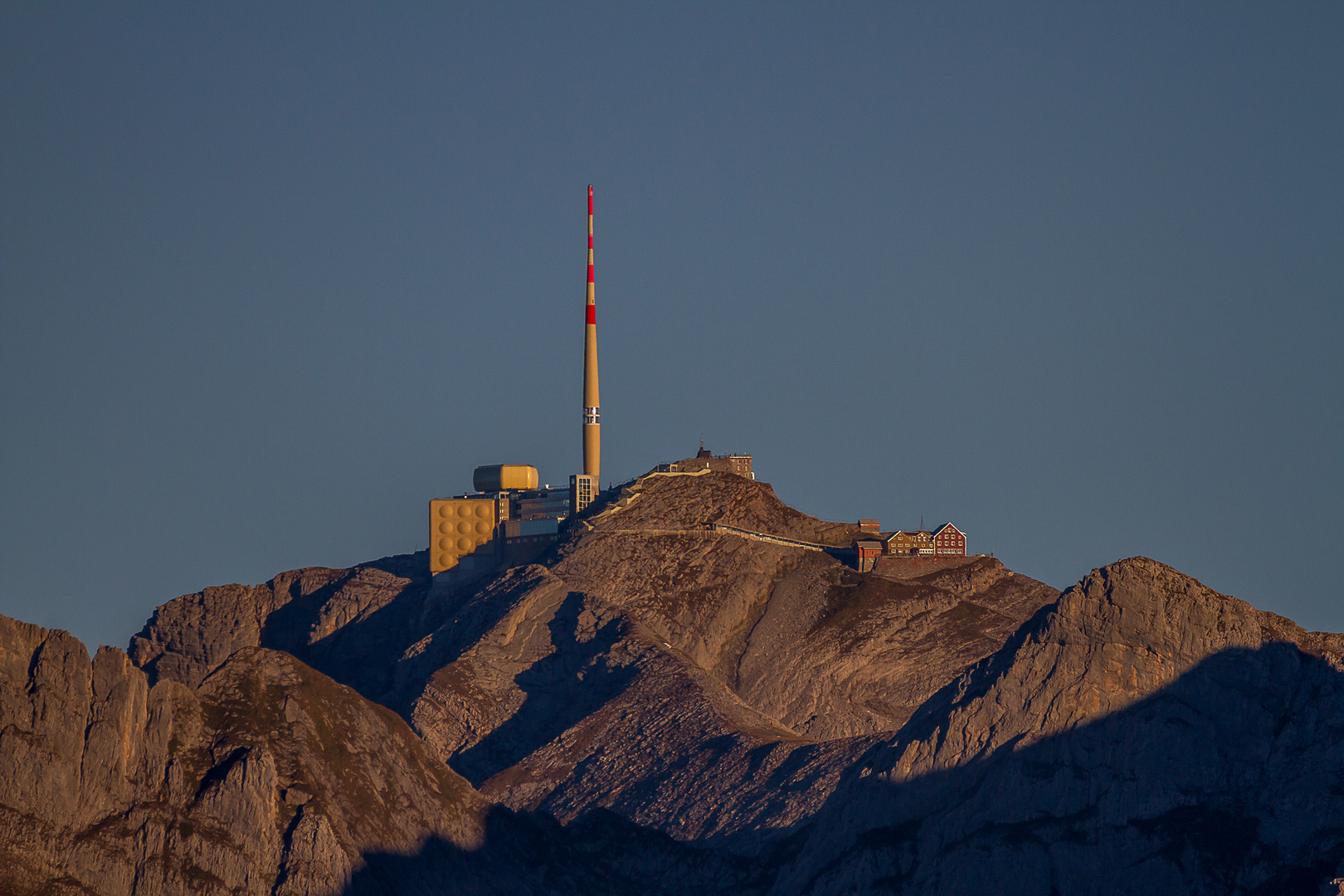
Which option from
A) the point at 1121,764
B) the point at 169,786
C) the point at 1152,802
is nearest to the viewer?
the point at 169,786

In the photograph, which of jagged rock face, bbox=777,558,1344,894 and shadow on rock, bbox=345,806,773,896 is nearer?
jagged rock face, bbox=777,558,1344,894

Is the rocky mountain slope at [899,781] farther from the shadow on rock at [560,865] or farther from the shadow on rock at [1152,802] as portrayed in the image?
the shadow on rock at [560,865]

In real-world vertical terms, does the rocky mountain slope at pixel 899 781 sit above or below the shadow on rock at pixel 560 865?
above

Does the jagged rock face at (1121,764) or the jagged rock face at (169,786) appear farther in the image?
the jagged rock face at (1121,764)

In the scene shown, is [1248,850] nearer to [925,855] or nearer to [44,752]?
[925,855]

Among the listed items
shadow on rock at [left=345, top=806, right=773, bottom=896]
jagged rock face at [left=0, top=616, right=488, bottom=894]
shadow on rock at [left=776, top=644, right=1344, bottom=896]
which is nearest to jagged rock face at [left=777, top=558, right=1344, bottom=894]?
shadow on rock at [left=776, top=644, right=1344, bottom=896]

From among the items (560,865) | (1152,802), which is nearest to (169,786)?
(560,865)

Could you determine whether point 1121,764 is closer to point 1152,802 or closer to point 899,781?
point 1152,802

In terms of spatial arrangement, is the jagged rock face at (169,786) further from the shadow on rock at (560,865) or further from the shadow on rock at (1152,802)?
the shadow on rock at (1152,802)

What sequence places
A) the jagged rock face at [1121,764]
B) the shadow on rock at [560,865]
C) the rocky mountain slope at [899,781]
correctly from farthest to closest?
1. the shadow on rock at [560,865]
2. the jagged rock face at [1121,764]
3. the rocky mountain slope at [899,781]

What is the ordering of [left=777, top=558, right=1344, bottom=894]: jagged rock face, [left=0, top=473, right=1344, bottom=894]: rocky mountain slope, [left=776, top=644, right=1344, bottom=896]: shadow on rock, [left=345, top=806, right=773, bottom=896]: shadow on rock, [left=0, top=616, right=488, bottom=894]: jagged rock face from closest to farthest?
[left=0, top=616, right=488, bottom=894]: jagged rock face
[left=0, top=473, right=1344, bottom=894]: rocky mountain slope
[left=776, top=644, right=1344, bottom=896]: shadow on rock
[left=777, top=558, right=1344, bottom=894]: jagged rock face
[left=345, top=806, right=773, bottom=896]: shadow on rock

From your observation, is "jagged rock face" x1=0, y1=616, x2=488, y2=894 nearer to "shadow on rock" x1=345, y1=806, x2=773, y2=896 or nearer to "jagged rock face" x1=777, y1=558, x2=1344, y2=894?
"shadow on rock" x1=345, y1=806, x2=773, y2=896

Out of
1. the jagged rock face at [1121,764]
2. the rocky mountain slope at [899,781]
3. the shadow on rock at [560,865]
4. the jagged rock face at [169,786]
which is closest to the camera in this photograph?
the jagged rock face at [169,786]

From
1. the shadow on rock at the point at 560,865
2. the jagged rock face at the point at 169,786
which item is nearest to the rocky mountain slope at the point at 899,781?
the jagged rock face at the point at 169,786
